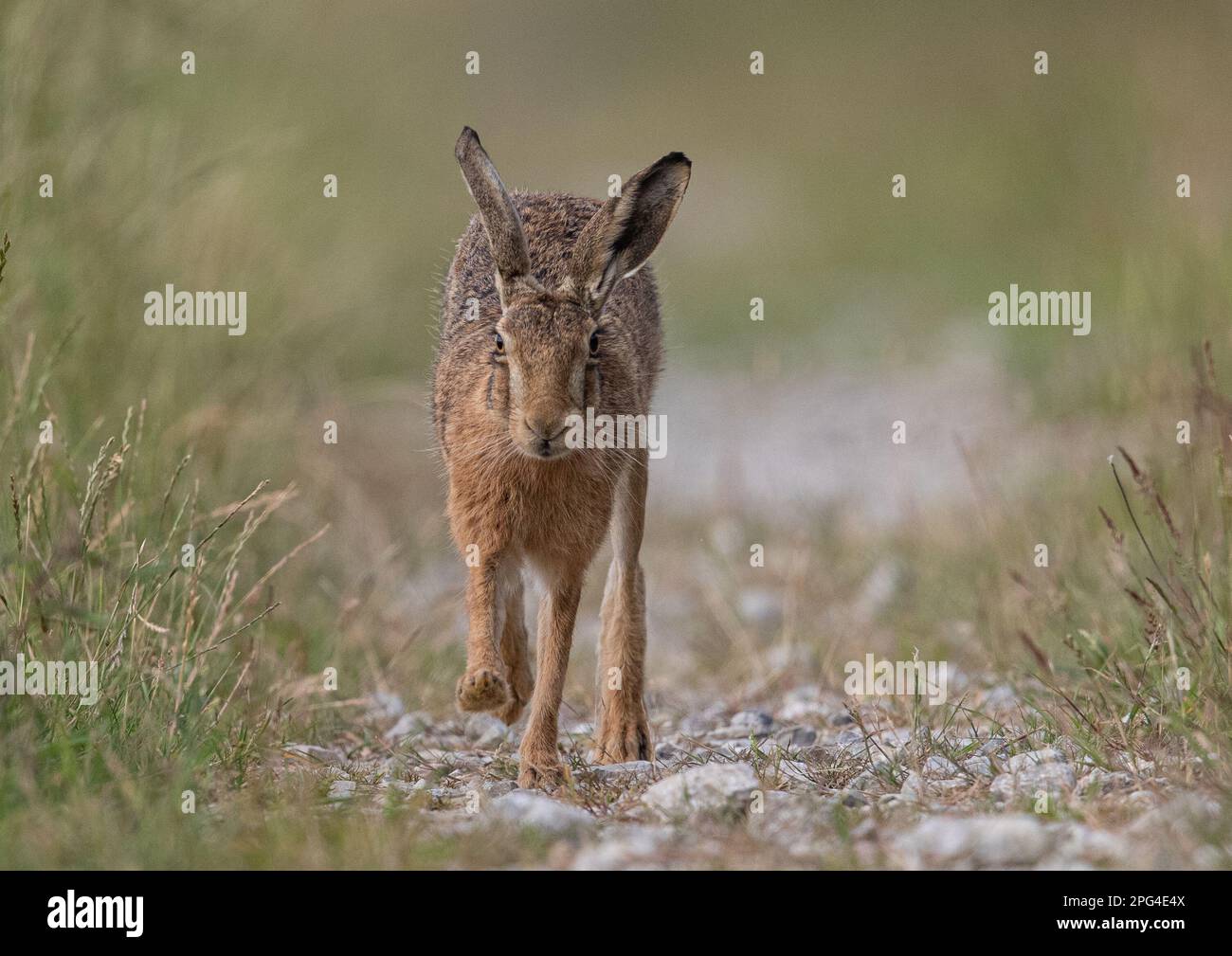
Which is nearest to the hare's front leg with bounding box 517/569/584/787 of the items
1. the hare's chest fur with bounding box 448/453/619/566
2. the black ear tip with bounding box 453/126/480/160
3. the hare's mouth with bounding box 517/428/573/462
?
the hare's chest fur with bounding box 448/453/619/566

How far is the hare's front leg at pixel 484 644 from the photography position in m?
5.45

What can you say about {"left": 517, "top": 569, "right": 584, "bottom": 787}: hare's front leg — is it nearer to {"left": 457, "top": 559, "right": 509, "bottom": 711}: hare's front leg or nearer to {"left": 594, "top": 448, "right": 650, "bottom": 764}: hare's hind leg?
{"left": 457, "top": 559, "right": 509, "bottom": 711}: hare's front leg

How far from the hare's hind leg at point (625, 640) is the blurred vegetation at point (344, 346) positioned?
1.01 metres

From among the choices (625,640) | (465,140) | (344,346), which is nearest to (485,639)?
(625,640)

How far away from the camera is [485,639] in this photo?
5734 millimetres

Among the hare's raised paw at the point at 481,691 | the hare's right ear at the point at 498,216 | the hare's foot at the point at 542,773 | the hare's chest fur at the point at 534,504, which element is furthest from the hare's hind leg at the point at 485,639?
the hare's right ear at the point at 498,216

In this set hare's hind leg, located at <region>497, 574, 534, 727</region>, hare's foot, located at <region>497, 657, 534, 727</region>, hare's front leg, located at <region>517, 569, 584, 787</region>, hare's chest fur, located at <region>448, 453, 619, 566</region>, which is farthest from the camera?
hare's hind leg, located at <region>497, 574, 534, 727</region>

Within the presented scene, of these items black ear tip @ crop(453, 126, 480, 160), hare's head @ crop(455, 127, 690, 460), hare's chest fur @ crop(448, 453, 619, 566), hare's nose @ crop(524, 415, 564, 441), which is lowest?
hare's chest fur @ crop(448, 453, 619, 566)

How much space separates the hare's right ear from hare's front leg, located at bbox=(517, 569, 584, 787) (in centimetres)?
112

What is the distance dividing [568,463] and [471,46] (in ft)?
79.1

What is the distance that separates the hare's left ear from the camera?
568cm

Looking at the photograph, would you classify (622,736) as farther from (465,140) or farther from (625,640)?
(465,140)

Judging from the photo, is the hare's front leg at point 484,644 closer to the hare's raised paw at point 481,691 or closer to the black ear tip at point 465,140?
the hare's raised paw at point 481,691
